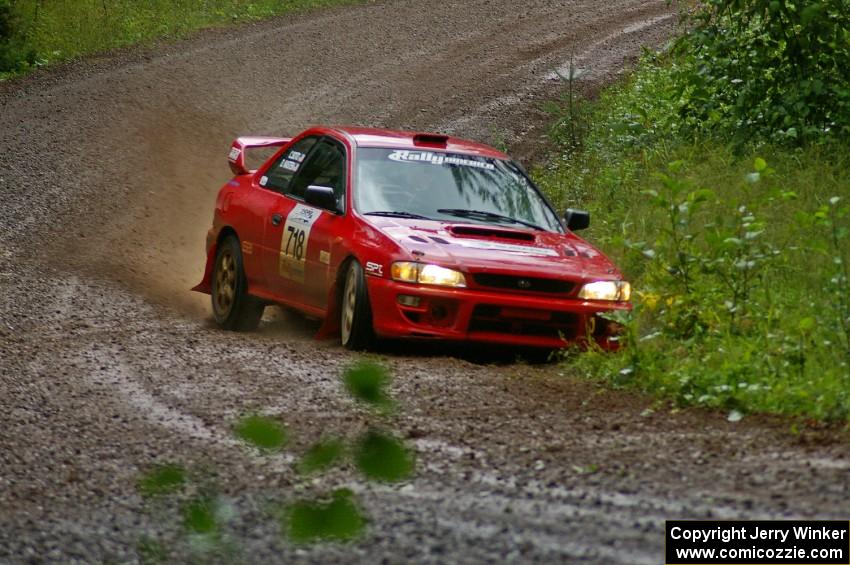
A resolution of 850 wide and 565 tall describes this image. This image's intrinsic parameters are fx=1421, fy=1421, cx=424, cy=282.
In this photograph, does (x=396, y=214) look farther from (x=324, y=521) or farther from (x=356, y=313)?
(x=324, y=521)

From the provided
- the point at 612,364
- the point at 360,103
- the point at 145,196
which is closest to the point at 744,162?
the point at 612,364

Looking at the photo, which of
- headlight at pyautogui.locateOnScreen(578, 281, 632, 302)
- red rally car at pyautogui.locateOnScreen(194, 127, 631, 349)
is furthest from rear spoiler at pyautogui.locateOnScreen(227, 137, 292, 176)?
headlight at pyautogui.locateOnScreen(578, 281, 632, 302)

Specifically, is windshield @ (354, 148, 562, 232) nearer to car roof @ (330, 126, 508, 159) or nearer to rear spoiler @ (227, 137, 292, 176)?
car roof @ (330, 126, 508, 159)

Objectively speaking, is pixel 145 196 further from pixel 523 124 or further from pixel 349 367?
pixel 349 367

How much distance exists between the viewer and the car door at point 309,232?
9523mm

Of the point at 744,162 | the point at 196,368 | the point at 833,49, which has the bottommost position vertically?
the point at 196,368

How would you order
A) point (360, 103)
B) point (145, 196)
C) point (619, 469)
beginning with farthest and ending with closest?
point (360, 103)
point (145, 196)
point (619, 469)

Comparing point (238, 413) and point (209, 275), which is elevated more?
point (238, 413)

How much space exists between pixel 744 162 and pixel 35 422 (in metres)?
7.66

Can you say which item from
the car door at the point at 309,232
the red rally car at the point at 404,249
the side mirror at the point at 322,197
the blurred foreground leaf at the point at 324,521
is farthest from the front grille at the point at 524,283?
the blurred foreground leaf at the point at 324,521

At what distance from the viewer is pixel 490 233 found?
925cm

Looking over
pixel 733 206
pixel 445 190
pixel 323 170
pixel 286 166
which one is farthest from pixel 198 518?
pixel 286 166

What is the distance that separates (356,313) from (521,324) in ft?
3.33

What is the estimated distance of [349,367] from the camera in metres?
2.47
